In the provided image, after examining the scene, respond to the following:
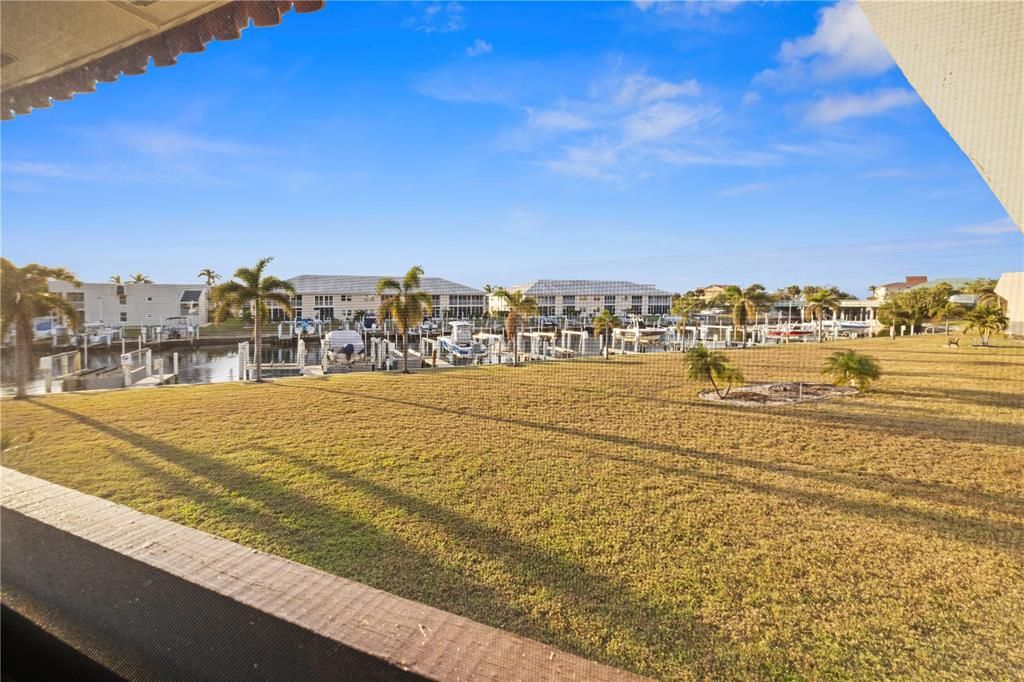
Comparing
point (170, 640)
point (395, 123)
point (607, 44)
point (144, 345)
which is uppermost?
point (607, 44)

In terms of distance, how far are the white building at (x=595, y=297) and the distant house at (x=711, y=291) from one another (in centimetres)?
21

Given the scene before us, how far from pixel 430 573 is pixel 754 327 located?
2.48 meters

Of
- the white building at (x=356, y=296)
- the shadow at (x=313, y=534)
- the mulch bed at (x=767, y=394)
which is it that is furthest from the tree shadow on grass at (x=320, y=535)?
the mulch bed at (x=767, y=394)

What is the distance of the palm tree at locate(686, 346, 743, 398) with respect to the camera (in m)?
3.00

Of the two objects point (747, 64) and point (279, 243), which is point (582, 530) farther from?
point (747, 64)

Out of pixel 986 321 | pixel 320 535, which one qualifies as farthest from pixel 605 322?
pixel 320 535

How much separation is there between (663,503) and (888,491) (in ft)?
3.34

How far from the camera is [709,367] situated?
9.98 feet

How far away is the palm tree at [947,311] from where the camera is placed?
64.7 inches

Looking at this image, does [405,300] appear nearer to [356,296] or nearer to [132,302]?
[356,296]

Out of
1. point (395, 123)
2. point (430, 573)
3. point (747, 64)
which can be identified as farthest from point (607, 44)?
point (430, 573)

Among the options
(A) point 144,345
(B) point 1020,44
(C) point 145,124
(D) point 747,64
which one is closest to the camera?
(B) point 1020,44

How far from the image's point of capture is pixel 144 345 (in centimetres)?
265

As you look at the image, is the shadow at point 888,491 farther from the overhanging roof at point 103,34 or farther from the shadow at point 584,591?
the overhanging roof at point 103,34
